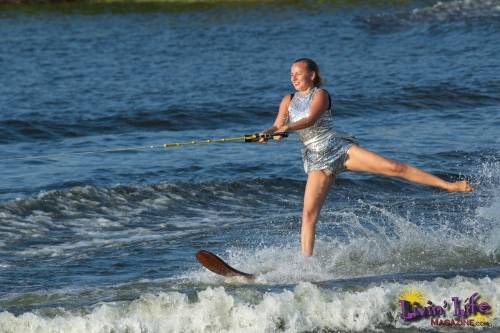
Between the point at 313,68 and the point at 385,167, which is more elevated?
the point at 313,68

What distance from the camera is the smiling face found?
959cm

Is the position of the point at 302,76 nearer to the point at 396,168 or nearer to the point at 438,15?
the point at 396,168

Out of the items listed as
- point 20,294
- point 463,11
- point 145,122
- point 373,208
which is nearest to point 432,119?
point 145,122

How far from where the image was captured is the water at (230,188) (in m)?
9.06

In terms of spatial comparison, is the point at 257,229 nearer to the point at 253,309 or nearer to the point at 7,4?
the point at 253,309

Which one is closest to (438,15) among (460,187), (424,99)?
(424,99)

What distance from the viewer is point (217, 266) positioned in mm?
9836

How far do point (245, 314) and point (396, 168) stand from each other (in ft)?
6.48

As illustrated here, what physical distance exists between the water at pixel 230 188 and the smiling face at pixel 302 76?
1.58 meters

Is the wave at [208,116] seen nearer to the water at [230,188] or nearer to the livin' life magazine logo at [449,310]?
the water at [230,188]

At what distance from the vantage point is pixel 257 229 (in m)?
12.2

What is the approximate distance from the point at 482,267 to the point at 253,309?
8.14 feet

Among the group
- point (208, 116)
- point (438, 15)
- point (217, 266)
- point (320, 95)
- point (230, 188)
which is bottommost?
point (230, 188)

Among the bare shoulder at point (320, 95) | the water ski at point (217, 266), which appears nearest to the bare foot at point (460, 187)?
the bare shoulder at point (320, 95)
